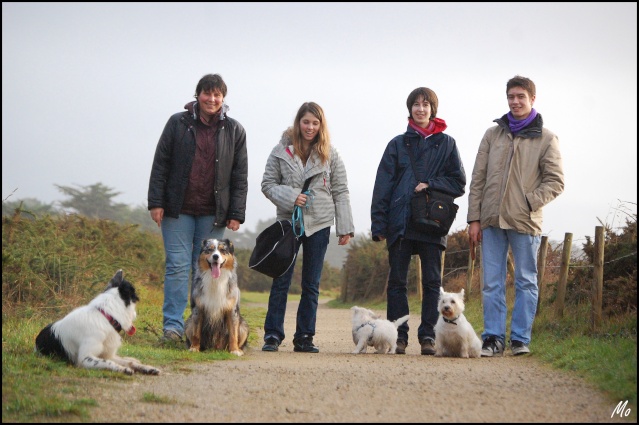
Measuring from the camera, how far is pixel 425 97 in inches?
319

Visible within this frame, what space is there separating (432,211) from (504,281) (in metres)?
1.08

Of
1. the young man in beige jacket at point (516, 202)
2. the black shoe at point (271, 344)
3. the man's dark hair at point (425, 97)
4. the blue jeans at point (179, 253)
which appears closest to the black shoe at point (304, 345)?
the black shoe at point (271, 344)

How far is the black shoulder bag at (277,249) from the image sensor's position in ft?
26.8

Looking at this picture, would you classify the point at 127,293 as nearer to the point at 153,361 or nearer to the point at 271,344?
the point at 153,361

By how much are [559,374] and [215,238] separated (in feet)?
12.6

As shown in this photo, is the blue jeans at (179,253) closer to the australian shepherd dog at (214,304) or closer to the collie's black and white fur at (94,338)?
the australian shepherd dog at (214,304)

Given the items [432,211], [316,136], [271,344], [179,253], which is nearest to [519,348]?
[432,211]

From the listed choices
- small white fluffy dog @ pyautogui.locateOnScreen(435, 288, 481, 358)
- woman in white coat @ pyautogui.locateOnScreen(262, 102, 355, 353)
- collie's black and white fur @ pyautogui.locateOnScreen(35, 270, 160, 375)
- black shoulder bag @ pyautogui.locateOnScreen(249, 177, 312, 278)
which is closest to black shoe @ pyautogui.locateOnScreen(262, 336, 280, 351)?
woman in white coat @ pyautogui.locateOnScreen(262, 102, 355, 353)

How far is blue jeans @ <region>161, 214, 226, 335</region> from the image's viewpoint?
819 centimetres

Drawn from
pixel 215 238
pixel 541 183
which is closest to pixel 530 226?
pixel 541 183

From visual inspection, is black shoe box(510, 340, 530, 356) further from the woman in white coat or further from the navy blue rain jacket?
the woman in white coat

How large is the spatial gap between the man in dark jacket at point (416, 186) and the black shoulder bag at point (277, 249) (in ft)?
2.89

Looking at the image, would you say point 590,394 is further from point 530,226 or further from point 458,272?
point 458,272

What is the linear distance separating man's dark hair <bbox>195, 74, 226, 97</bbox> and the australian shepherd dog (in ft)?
5.27
